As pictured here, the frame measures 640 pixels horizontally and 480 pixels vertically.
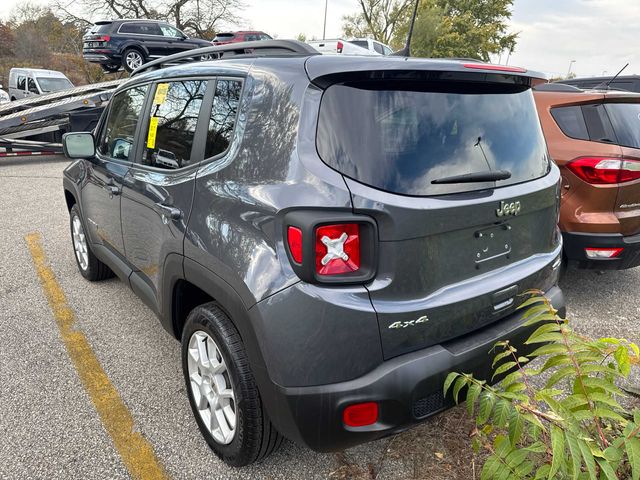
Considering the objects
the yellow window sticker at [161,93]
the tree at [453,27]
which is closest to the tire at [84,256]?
the yellow window sticker at [161,93]

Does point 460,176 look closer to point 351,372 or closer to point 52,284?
point 351,372

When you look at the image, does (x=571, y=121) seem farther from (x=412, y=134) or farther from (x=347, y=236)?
(x=347, y=236)

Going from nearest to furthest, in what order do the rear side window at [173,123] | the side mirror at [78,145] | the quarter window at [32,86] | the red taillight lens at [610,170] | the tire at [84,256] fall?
the rear side window at [173,123] → the side mirror at [78,145] → the red taillight lens at [610,170] → the tire at [84,256] → the quarter window at [32,86]

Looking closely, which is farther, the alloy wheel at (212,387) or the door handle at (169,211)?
the door handle at (169,211)

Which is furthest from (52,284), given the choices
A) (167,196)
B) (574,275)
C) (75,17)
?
(75,17)

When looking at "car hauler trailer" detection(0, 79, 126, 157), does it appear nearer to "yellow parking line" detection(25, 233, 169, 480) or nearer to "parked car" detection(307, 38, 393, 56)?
"parked car" detection(307, 38, 393, 56)

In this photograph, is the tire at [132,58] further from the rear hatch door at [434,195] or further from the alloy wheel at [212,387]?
the rear hatch door at [434,195]

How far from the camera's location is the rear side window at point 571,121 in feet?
12.1

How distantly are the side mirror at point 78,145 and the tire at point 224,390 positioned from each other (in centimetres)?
189

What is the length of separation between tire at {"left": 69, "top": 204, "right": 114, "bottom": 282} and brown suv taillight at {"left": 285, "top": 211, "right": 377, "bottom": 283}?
3065 millimetres

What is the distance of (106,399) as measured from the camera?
264 centimetres

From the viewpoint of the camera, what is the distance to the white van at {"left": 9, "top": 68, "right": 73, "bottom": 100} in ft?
59.0

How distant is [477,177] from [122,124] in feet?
8.30

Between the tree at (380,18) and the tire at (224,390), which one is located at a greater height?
the tree at (380,18)
